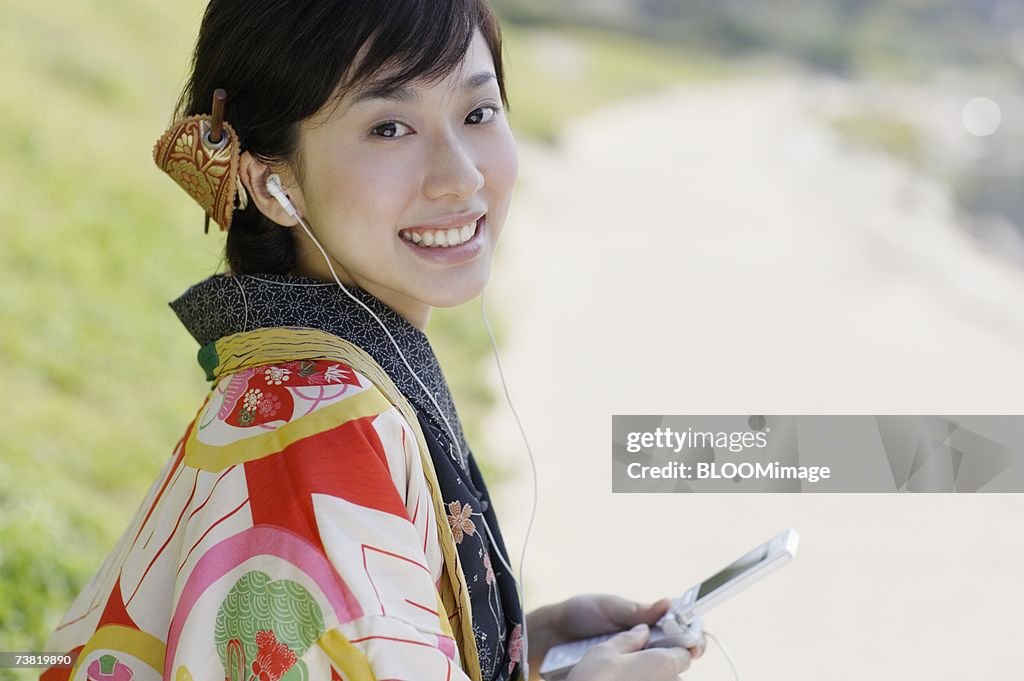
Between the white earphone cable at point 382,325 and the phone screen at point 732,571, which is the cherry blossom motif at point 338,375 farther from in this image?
the phone screen at point 732,571

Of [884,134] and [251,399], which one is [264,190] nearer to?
[251,399]

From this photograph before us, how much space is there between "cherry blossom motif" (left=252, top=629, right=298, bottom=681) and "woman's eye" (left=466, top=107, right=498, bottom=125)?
677 mm

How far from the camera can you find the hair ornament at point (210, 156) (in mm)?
1397

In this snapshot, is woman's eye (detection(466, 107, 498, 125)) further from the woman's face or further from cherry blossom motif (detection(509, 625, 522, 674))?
cherry blossom motif (detection(509, 625, 522, 674))

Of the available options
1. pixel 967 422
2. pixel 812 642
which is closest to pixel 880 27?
pixel 967 422

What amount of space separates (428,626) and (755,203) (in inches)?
459

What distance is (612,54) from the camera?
2894 centimetres

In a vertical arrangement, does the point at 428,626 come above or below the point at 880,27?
below

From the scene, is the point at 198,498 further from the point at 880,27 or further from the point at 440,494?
the point at 880,27

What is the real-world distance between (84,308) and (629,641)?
3544 mm

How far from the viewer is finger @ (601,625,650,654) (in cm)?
140

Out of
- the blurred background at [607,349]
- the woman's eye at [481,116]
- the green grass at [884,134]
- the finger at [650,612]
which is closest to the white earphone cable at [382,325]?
the woman's eye at [481,116]

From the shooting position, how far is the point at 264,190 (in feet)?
4.79

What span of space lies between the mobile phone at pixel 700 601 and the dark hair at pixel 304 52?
737mm
